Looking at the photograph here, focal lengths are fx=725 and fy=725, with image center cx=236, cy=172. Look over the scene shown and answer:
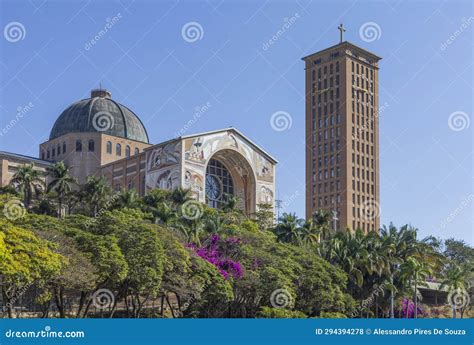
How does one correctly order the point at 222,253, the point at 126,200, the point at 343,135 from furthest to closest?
the point at 343,135 → the point at 126,200 → the point at 222,253

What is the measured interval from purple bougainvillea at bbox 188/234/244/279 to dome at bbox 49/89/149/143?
177 ft

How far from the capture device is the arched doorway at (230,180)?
306 feet

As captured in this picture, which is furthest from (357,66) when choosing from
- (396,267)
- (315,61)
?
(396,267)

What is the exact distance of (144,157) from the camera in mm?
93625

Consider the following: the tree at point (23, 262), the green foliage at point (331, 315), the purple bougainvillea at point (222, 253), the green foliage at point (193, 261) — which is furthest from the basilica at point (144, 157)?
the tree at point (23, 262)

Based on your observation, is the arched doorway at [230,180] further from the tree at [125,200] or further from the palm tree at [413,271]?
the palm tree at [413,271]

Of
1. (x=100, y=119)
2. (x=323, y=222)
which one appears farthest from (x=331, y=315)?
(x=100, y=119)

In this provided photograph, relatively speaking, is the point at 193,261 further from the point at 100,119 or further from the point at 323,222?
the point at 100,119

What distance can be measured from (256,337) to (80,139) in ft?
249

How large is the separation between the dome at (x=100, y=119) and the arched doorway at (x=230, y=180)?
1855cm

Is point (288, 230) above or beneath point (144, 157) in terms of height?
beneath

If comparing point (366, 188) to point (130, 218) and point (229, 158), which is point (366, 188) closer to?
point (229, 158)

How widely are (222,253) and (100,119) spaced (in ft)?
185

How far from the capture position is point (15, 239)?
118 feet
